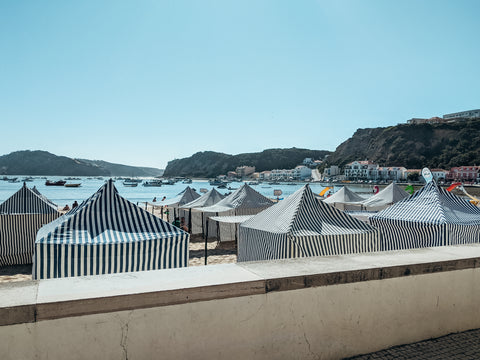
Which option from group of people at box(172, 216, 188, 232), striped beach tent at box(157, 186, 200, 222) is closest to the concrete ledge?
group of people at box(172, 216, 188, 232)

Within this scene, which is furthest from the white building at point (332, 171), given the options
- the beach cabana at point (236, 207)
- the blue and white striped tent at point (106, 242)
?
the blue and white striped tent at point (106, 242)

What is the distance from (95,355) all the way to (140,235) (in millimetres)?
4792

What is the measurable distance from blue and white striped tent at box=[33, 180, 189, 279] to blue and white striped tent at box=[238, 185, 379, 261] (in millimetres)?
1807

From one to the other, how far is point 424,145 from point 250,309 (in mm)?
164617

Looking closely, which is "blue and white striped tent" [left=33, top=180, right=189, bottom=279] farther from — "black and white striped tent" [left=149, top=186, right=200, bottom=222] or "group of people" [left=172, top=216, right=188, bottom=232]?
"black and white striped tent" [left=149, top=186, right=200, bottom=222]

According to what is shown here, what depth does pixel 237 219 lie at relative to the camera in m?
12.2

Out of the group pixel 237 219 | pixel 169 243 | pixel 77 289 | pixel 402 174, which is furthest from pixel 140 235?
pixel 402 174

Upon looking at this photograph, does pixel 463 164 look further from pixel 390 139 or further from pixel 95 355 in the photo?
pixel 95 355

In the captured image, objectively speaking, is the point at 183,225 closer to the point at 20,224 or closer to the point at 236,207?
the point at 236,207

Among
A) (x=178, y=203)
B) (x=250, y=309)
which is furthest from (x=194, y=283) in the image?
(x=178, y=203)

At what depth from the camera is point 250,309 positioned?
93.7 inches

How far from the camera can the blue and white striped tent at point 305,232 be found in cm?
729

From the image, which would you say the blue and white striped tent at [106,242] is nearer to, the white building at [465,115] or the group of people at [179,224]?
the group of people at [179,224]

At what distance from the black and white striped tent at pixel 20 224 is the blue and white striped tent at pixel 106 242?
19.4 ft
